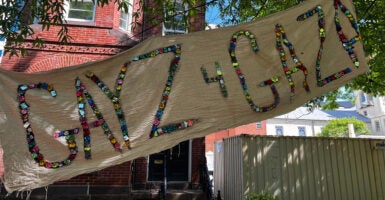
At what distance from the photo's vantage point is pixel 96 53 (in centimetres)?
837

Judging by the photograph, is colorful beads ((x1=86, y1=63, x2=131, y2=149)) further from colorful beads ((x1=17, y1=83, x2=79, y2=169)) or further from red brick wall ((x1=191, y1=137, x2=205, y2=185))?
red brick wall ((x1=191, y1=137, x2=205, y2=185))

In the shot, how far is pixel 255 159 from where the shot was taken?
7.41 metres

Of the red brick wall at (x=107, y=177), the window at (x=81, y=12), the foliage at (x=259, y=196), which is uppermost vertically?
the window at (x=81, y=12)

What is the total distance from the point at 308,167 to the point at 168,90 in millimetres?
6376

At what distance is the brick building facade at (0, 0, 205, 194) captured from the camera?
25.3ft

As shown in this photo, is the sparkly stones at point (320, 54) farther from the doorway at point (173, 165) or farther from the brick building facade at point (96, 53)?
the doorway at point (173, 165)

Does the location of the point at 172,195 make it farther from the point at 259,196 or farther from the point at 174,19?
the point at 174,19

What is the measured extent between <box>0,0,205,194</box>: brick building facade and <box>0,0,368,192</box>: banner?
5.11 m

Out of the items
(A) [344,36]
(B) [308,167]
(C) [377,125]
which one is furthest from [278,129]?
(A) [344,36]

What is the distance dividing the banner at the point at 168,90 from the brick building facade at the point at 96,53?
511 centimetres

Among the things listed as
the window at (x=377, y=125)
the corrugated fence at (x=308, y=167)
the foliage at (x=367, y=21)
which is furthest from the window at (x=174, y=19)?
the window at (x=377, y=125)

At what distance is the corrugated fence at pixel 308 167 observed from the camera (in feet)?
24.0

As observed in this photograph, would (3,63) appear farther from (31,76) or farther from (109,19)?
(31,76)

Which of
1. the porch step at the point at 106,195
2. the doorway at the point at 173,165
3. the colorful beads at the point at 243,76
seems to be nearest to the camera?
the colorful beads at the point at 243,76
